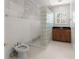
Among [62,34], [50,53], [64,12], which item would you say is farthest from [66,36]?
[50,53]

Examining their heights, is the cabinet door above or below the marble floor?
above

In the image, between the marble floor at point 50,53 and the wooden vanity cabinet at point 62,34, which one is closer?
the marble floor at point 50,53

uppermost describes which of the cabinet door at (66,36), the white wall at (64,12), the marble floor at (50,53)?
the white wall at (64,12)

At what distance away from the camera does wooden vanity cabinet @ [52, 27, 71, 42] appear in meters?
5.17

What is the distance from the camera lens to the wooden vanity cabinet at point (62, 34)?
5168mm

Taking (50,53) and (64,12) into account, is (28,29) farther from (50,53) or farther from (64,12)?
(64,12)

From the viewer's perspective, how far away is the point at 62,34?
533 centimetres

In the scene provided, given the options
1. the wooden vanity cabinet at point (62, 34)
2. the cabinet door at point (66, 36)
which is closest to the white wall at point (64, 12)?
the wooden vanity cabinet at point (62, 34)

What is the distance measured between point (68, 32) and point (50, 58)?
9.23ft

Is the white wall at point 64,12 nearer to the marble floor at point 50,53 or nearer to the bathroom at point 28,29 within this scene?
the bathroom at point 28,29

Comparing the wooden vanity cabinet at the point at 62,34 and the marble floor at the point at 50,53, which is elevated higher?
the wooden vanity cabinet at the point at 62,34

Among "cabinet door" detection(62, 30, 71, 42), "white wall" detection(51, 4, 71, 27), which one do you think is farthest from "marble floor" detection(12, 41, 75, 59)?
"white wall" detection(51, 4, 71, 27)

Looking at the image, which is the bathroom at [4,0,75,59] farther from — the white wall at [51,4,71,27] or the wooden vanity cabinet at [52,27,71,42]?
the wooden vanity cabinet at [52,27,71,42]
